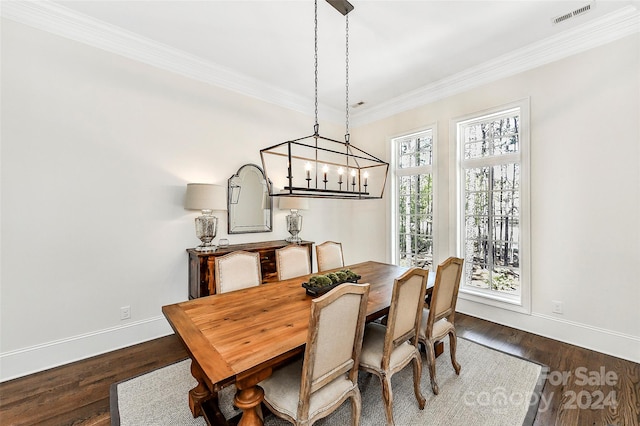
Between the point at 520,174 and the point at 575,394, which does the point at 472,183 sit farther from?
the point at 575,394

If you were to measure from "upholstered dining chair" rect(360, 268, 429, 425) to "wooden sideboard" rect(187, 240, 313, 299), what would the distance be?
5.49ft

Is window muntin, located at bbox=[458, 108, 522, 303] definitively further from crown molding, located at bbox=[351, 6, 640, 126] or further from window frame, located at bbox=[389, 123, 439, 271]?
crown molding, located at bbox=[351, 6, 640, 126]

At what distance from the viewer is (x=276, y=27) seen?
2.62 m

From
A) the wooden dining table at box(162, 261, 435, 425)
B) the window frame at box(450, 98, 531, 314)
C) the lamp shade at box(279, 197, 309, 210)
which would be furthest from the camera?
the lamp shade at box(279, 197, 309, 210)

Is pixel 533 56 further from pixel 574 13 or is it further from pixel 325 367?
pixel 325 367

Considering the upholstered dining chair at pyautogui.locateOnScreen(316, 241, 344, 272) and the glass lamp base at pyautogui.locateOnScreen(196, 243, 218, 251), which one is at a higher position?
the glass lamp base at pyautogui.locateOnScreen(196, 243, 218, 251)

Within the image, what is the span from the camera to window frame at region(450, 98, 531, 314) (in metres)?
3.03

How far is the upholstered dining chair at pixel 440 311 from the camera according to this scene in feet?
6.36

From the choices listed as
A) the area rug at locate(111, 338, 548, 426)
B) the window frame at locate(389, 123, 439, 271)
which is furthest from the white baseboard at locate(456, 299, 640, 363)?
the window frame at locate(389, 123, 439, 271)

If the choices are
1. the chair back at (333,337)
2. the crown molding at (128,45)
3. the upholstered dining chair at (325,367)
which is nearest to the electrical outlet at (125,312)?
the upholstered dining chair at (325,367)

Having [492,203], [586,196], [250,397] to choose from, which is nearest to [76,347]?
[250,397]

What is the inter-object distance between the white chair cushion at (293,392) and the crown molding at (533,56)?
374cm

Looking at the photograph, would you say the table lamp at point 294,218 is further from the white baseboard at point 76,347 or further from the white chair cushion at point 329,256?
the white baseboard at point 76,347

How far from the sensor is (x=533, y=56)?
2.96 m
